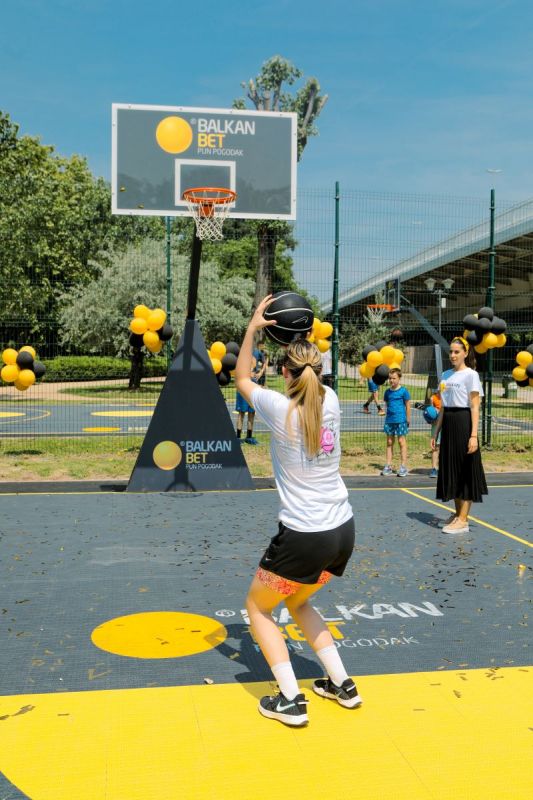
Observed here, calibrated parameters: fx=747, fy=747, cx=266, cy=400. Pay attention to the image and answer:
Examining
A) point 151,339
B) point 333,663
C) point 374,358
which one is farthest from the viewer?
point 374,358

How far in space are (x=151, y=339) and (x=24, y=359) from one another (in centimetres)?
209

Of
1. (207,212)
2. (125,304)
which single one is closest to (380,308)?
(207,212)

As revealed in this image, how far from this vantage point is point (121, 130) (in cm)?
1123

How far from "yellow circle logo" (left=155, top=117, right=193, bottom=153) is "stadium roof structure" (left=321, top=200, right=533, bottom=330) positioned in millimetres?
3581

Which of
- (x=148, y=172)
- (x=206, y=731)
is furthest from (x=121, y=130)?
(x=206, y=731)

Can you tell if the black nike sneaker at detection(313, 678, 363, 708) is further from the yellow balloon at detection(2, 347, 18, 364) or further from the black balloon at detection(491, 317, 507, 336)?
the black balloon at detection(491, 317, 507, 336)

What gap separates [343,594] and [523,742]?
2.16m

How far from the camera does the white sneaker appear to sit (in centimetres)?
726

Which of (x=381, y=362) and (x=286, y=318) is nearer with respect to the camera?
(x=286, y=318)

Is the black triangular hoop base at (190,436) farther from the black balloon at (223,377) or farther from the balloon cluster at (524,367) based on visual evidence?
the balloon cluster at (524,367)

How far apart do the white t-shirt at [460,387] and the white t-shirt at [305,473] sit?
3.93 metres

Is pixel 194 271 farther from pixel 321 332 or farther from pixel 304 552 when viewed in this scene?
pixel 304 552

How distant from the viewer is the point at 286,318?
3.90 m

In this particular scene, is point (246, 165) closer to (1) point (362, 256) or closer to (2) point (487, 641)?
(1) point (362, 256)
